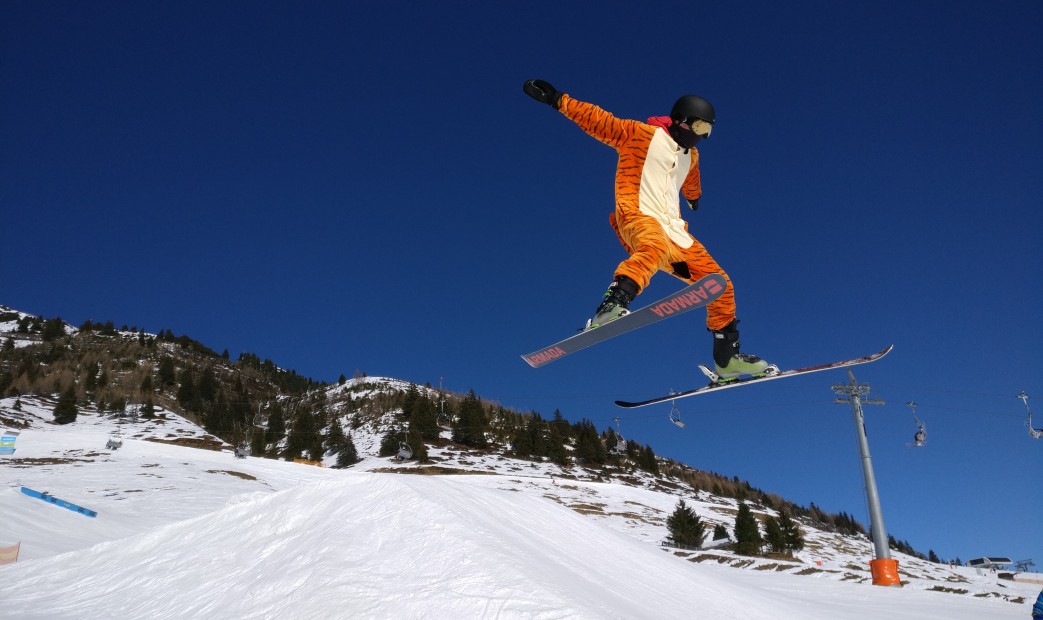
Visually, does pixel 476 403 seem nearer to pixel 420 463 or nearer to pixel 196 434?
pixel 420 463

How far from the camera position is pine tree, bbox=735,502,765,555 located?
27.5 m

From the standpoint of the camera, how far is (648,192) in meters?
4.78

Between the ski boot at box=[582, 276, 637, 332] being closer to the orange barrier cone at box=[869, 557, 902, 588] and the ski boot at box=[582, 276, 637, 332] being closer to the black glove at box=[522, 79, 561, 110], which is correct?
the black glove at box=[522, 79, 561, 110]

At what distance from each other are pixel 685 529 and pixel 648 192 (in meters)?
26.9

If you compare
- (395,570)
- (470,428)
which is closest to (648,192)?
(395,570)

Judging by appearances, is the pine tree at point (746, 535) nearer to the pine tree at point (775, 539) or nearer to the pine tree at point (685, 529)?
the pine tree at point (775, 539)

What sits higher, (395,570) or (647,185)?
(647,185)

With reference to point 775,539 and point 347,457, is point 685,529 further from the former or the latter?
point 347,457

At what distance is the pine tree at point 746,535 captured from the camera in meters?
27.5

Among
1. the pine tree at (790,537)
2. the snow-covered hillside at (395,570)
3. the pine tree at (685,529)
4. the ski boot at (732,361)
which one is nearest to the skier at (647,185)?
the ski boot at (732,361)

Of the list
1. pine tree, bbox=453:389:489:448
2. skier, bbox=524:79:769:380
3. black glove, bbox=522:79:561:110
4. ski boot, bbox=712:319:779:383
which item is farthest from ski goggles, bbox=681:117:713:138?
pine tree, bbox=453:389:489:448

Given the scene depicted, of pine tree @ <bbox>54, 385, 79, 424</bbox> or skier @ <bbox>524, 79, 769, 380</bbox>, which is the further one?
pine tree @ <bbox>54, 385, 79, 424</bbox>

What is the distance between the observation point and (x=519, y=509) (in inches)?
228

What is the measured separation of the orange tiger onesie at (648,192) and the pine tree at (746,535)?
2728 cm
